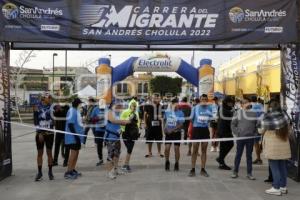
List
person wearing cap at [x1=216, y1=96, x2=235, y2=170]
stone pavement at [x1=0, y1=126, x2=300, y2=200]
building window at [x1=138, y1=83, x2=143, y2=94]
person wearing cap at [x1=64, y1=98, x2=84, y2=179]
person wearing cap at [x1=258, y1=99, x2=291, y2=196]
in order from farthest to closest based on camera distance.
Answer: building window at [x1=138, y1=83, x2=143, y2=94], person wearing cap at [x1=216, y1=96, x2=235, y2=170], person wearing cap at [x1=64, y1=98, x2=84, y2=179], person wearing cap at [x1=258, y1=99, x2=291, y2=196], stone pavement at [x1=0, y1=126, x2=300, y2=200]

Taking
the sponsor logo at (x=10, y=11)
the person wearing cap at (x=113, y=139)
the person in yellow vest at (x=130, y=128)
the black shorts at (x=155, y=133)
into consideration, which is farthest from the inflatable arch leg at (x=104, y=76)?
the sponsor logo at (x=10, y=11)

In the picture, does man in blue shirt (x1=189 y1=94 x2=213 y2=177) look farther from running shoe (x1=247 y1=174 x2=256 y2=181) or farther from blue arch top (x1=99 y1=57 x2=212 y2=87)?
blue arch top (x1=99 y1=57 x2=212 y2=87)

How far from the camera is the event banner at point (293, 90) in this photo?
9836 mm

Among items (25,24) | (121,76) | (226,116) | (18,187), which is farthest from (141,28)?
(121,76)

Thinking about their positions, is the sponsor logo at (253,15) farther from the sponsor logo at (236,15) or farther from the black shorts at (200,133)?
the black shorts at (200,133)

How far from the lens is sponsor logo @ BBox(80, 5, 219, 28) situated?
10.0 metres

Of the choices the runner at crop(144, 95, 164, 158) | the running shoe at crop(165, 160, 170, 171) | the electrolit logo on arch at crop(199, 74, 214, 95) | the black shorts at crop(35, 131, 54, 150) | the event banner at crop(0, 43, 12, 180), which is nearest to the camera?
the black shorts at crop(35, 131, 54, 150)

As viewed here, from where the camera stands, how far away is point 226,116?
11625 millimetres

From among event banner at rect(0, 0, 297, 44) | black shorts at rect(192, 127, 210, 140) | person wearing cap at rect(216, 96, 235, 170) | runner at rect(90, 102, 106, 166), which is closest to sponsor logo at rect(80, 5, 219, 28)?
event banner at rect(0, 0, 297, 44)


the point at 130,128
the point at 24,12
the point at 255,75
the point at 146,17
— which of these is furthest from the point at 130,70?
the point at 24,12

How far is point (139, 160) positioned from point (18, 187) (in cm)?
423

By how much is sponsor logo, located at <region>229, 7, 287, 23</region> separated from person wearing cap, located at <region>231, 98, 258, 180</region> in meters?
1.78

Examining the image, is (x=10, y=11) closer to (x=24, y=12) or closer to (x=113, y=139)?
(x=24, y=12)

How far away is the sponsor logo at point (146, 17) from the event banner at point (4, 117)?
1987 mm
